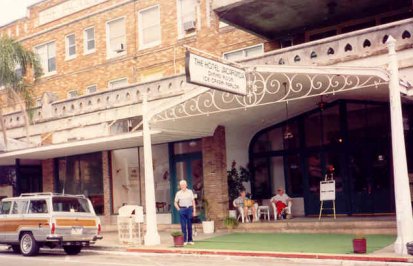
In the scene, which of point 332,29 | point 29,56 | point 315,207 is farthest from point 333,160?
point 29,56

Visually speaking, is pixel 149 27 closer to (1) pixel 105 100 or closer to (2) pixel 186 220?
(1) pixel 105 100

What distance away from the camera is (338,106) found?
63.6ft

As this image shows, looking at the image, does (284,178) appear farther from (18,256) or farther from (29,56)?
(29,56)

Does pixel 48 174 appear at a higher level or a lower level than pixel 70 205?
higher

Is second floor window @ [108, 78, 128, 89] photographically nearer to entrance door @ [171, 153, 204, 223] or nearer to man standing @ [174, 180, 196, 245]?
entrance door @ [171, 153, 204, 223]

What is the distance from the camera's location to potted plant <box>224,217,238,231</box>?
733 inches

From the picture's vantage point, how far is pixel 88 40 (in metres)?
28.2

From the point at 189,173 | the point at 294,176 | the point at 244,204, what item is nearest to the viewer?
the point at 244,204

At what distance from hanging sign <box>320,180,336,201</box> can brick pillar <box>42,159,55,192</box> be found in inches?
513

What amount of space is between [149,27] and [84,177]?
7.54m

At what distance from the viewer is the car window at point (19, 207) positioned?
15722mm

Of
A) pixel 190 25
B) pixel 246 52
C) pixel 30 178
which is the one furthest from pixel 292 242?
pixel 30 178

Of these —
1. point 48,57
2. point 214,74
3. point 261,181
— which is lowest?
point 261,181

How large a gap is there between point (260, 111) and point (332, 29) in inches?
184
